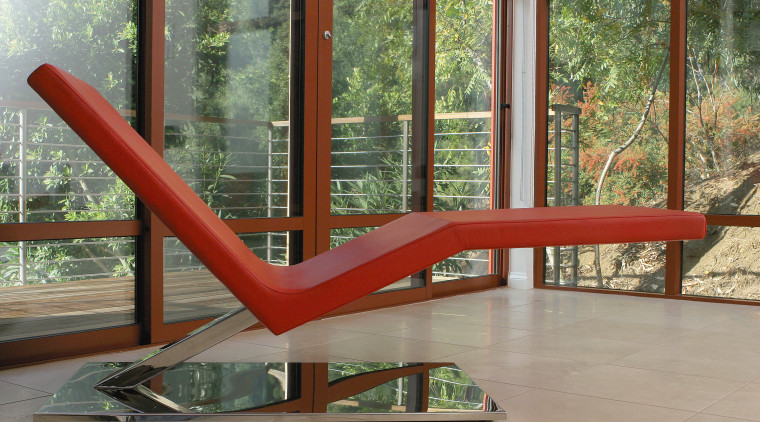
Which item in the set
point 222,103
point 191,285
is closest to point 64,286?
point 191,285

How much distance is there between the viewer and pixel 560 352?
10.0 ft

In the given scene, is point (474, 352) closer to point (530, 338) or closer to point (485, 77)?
point (530, 338)

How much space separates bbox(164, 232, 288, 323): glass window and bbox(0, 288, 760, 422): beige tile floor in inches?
8.1

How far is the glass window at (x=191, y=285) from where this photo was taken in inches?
127

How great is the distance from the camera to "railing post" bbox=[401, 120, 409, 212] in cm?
439

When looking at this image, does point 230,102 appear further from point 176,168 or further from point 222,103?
point 176,168

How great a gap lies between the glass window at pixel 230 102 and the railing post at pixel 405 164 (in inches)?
35.8

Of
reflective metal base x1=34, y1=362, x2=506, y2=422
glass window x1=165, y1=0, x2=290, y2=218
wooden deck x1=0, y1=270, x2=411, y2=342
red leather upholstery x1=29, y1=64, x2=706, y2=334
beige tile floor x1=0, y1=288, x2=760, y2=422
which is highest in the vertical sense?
glass window x1=165, y1=0, x2=290, y2=218

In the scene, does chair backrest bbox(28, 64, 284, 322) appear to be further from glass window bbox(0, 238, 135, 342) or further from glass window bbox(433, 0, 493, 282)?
glass window bbox(433, 0, 493, 282)

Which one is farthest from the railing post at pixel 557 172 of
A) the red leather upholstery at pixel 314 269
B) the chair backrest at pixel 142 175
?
the chair backrest at pixel 142 175

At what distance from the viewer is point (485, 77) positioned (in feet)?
16.7

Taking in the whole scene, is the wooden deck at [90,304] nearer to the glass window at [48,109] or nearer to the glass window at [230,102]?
the glass window at [48,109]

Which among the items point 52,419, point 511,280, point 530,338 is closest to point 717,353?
point 530,338

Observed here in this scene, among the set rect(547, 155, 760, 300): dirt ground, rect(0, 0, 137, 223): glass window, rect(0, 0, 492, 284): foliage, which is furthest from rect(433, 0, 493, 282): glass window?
rect(0, 0, 137, 223): glass window
